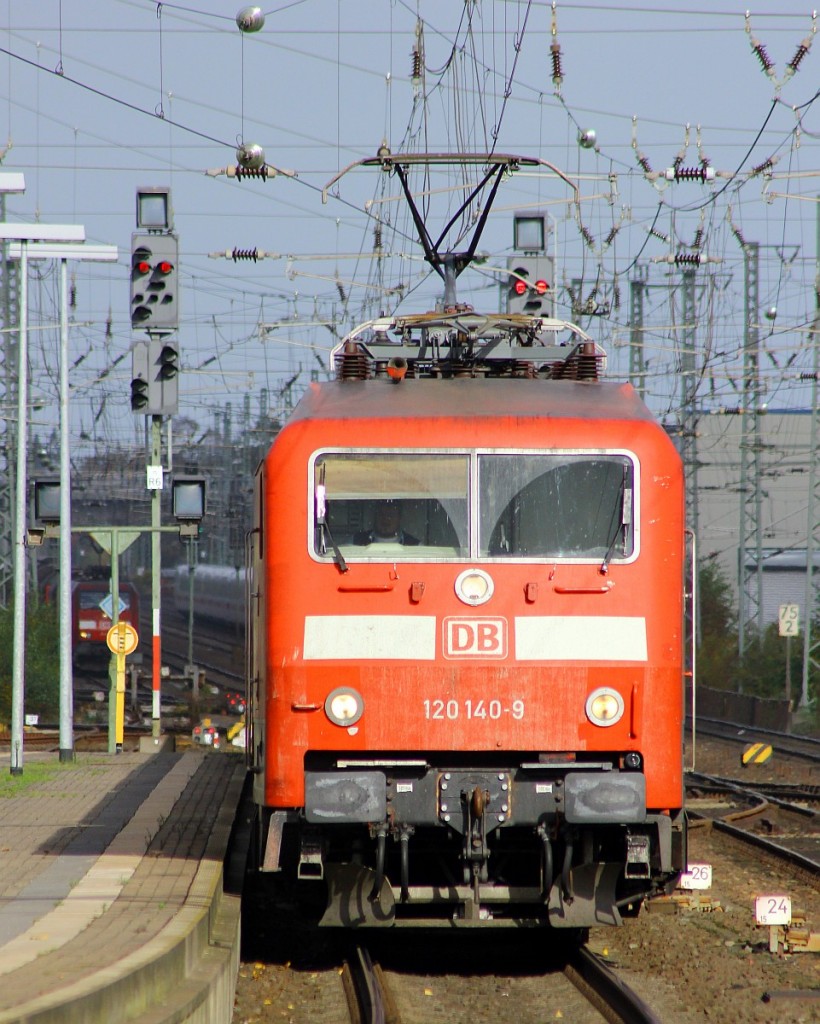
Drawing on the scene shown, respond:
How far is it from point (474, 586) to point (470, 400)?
3.91ft

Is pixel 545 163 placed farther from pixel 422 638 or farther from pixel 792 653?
pixel 792 653

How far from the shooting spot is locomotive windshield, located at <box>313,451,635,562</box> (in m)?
8.40

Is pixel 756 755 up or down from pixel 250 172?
down

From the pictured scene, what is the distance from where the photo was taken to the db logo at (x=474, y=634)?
822cm

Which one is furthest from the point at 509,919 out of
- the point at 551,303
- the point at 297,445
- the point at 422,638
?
the point at 551,303

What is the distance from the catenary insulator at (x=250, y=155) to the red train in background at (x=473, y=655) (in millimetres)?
9972

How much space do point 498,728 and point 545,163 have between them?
20.2 feet

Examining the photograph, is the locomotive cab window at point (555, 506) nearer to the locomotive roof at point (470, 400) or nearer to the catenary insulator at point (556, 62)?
the locomotive roof at point (470, 400)

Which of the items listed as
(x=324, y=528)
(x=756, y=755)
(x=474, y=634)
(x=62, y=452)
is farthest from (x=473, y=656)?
(x=756, y=755)

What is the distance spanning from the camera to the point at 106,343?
134 ft

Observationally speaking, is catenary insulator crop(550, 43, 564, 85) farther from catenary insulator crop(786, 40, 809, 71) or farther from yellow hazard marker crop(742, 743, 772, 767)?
yellow hazard marker crop(742, 743, 772, 767)

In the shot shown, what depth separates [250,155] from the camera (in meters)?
18.0

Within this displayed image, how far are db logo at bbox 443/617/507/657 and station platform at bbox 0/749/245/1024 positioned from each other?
1.95 metres

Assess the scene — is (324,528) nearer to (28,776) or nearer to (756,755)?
(28,776)
